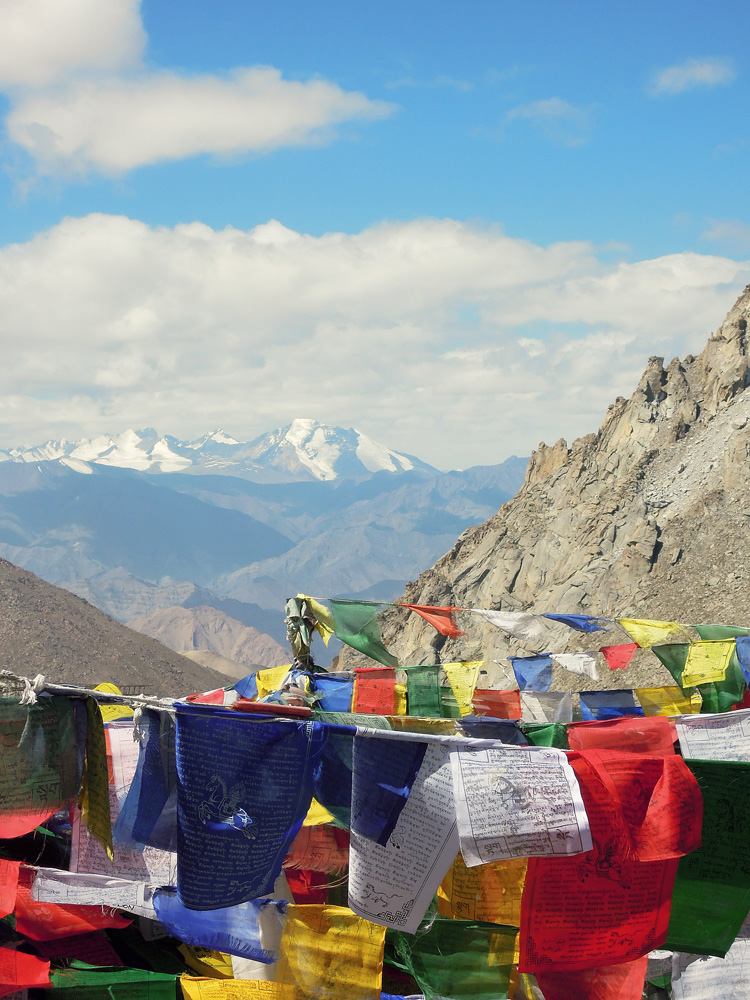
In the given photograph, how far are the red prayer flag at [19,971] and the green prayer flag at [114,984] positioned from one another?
0.19m

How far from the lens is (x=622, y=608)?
33.8m

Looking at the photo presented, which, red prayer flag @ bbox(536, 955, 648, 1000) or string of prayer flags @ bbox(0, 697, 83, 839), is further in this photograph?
red prayer flag @ bbox(536, 955, 648, 1000)

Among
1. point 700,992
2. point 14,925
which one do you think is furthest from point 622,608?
point 14,925

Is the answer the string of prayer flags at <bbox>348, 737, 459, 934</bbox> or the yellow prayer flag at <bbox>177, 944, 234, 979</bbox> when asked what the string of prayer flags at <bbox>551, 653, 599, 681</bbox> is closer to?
the yellow prayer flag at <bbox>177, 944, 234, 979</bbox>

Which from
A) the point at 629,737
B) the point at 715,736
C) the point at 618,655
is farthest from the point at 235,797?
the point at 618,655

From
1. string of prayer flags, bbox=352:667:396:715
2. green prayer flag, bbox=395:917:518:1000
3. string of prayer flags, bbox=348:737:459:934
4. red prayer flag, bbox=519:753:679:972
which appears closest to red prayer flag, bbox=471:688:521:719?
string of prayer flags, bbox=352:667:396:715

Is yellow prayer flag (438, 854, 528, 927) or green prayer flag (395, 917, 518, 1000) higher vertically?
yellow prayer flag (438, 854, 528, 927)

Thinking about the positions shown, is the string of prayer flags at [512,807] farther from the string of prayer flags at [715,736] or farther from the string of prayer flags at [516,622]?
the string of prayer flags at [516,622]

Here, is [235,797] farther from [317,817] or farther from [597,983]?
[597,983]

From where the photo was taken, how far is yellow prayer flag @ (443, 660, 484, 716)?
12336 millimetres

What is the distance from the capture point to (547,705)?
12.3 metres

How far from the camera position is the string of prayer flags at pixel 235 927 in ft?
18.4

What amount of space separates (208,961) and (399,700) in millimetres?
5827

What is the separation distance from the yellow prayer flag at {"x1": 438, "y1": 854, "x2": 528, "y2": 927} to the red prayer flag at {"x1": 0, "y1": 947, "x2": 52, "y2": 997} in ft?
9.17
